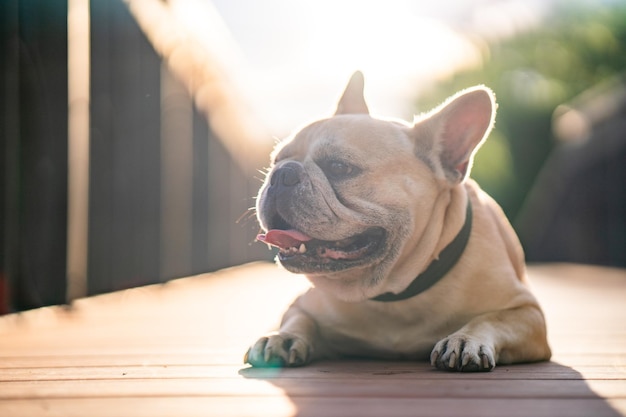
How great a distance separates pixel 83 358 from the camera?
2791mm

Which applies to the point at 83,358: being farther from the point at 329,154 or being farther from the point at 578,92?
the point at 578,92

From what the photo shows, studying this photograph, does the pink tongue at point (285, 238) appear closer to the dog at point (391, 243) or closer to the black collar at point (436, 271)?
the dog at point (391, 243)

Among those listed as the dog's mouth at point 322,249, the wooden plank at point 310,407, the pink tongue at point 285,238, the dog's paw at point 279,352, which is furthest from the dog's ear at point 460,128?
the wooden plank at point 310,407

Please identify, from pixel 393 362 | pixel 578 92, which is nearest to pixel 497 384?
pixel 393 362

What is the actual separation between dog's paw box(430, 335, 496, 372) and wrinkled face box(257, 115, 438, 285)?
0.40 metres

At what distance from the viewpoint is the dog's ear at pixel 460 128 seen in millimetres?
2857

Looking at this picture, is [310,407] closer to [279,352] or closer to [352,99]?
[279,352]

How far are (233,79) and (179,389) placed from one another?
26.1 feet

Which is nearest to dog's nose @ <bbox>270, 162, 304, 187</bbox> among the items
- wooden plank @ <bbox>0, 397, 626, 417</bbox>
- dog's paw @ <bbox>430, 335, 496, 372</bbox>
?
dog's paw @ <bbox>430, 335, 496, 372</bbox>

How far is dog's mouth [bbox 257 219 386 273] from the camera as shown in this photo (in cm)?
264

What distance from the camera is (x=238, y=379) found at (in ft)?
7.33

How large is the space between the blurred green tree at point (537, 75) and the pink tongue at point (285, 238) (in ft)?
76.8

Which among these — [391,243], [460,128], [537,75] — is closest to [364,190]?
[391,243]

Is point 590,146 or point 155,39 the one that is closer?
point 155,39
